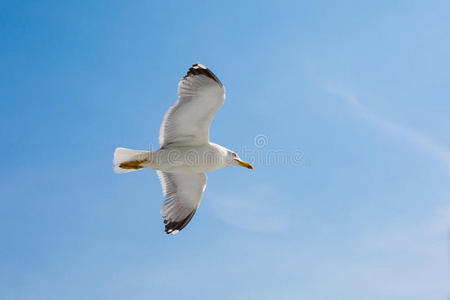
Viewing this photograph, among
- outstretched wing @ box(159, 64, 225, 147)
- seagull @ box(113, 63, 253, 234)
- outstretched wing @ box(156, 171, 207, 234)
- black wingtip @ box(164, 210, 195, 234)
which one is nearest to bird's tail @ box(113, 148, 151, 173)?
seagull @ box(113, 63, 253, 234)

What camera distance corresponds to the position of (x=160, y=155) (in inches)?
242

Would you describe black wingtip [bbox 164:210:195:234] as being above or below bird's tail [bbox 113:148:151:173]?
below

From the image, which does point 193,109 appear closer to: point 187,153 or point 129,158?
point 187,153

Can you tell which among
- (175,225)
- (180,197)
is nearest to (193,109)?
(180,197)

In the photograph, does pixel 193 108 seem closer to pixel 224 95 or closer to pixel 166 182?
pixel 224 95

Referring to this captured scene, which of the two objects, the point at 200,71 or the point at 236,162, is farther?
the point at 236,162

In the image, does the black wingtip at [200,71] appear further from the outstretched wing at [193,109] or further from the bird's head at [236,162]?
the bird's head at [236,162]

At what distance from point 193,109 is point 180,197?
5.39ft

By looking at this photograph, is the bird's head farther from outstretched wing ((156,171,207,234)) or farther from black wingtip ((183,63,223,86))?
black wingtip ((183,63,223,86))

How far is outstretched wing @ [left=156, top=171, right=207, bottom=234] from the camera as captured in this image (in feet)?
22.4

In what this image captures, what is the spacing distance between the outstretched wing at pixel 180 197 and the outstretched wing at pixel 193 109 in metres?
0.81

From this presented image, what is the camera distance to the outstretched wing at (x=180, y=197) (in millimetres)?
6812

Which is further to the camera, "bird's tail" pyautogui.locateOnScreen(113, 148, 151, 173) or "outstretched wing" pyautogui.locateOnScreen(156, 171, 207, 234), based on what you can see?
Result: "outstretched wing" pyautogui.locateOnScreen(156, 171, 207, 234)

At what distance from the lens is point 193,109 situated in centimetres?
584
